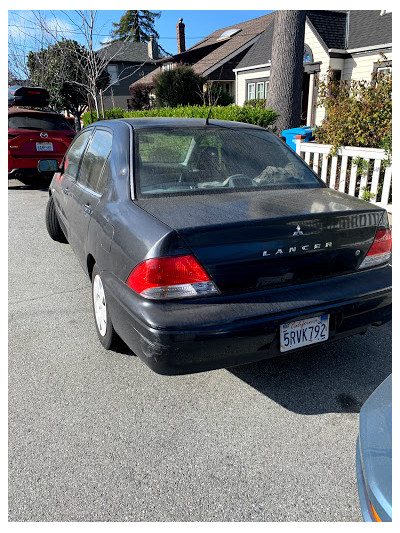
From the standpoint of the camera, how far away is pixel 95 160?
3541 millimetres

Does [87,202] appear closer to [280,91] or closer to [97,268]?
[97,268]

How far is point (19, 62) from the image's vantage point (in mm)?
25672

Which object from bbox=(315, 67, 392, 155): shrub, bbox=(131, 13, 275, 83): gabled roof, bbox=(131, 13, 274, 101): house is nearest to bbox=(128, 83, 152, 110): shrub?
bbox=(131, 13, 274, 101): house

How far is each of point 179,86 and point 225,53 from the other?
7568mm

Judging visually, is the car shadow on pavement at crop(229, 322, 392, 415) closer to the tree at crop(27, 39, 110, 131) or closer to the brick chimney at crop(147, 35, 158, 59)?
the tree at crop(27, 39, 110, 131)

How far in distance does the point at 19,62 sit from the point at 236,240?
28.3 meters

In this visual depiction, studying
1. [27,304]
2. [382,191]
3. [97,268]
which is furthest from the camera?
[382,191]

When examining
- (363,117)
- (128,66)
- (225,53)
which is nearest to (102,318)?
(363,117)

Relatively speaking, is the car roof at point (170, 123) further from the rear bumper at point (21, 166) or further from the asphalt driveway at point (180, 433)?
the rear bumper at point (21, 166)

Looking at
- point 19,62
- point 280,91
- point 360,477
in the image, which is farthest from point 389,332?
point 19,62

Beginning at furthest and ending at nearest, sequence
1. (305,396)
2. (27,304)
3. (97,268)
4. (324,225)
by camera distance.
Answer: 1. (27,304)
2. (97,268)
3. (305,396)
4. (324,225)

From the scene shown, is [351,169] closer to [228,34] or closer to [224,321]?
[224,321]

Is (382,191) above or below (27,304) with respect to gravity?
above

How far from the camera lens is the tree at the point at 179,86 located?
21.8 m
